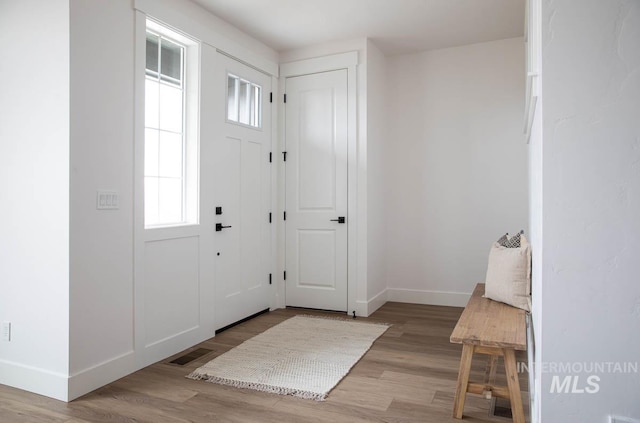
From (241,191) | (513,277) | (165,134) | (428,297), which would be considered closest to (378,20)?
(241,191)

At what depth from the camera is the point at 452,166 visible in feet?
14.7

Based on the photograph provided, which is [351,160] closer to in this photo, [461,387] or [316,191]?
[316,191]

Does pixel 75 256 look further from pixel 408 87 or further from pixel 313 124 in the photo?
pixel 408 87

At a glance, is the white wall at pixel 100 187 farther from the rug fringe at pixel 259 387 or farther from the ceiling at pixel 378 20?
the ceiling at pixel 378 20

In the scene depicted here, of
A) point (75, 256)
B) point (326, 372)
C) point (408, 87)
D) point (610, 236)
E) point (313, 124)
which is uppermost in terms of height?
point (408, 87)

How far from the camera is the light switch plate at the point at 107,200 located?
8.20 ft

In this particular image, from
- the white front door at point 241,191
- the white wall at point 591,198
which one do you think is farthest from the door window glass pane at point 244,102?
the white wall at point 591,198

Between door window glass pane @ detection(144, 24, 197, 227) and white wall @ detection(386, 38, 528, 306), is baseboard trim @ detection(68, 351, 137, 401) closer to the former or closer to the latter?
door window glass pane @ detection(144, 24, 197, 227)

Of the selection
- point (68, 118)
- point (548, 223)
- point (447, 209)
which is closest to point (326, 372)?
point (548, 223)

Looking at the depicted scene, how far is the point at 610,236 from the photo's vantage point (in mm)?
1097

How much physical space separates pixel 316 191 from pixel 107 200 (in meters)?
2.17

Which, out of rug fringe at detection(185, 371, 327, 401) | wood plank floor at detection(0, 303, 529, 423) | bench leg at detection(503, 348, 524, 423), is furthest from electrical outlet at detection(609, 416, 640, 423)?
rug fringe at detection(185, 371, 327, 401)

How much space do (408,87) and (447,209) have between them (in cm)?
138

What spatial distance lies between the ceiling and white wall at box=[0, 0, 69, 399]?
1.26 m
